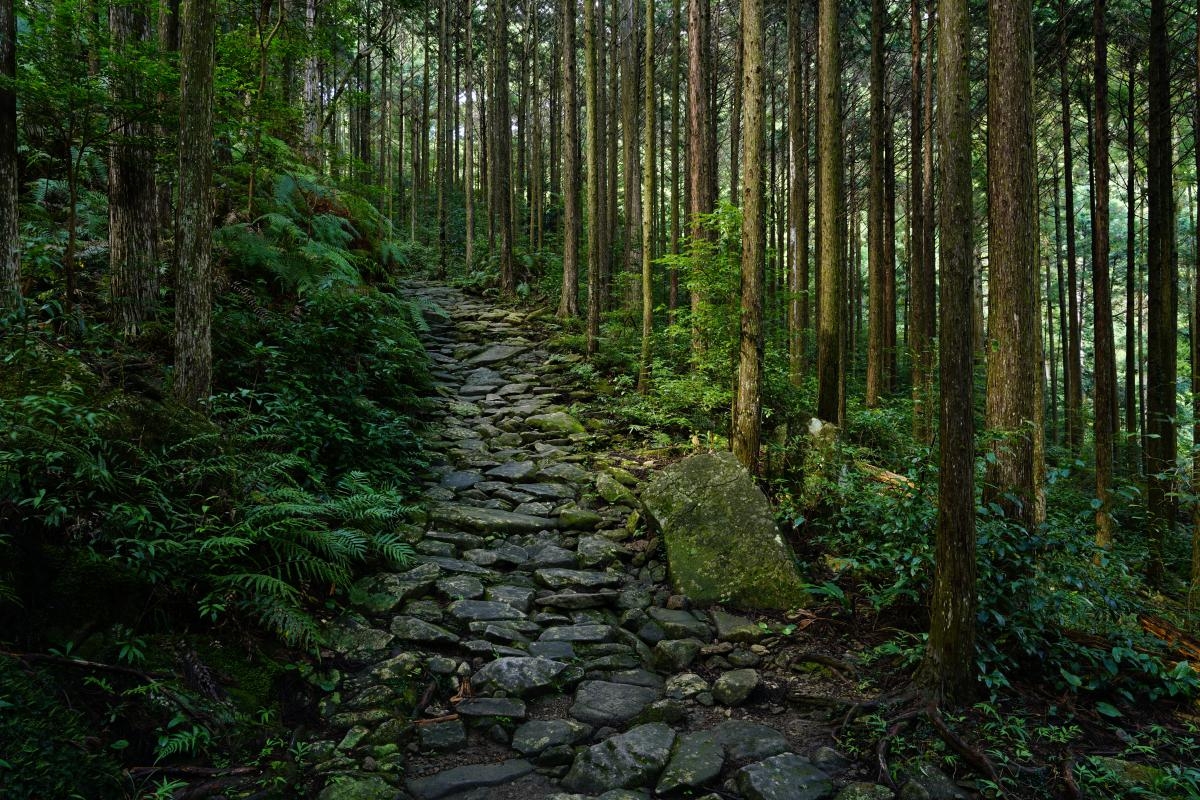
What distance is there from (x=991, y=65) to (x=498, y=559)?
6.06 meters

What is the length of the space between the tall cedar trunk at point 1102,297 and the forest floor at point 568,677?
852cm

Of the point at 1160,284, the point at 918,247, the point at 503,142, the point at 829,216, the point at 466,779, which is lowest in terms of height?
the point at 466,779

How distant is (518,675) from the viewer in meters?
3.97

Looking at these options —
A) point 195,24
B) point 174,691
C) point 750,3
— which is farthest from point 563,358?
point 174,691

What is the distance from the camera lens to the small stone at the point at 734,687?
384cm

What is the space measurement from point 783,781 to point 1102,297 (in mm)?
11904

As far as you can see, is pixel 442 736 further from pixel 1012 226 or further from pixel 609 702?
pixel 1012 226

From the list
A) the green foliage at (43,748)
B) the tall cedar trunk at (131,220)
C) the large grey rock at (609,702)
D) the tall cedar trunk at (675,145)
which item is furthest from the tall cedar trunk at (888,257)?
the green foliage at (43,748)

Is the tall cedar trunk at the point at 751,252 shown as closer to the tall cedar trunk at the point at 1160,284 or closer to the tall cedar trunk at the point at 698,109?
the tall cedar trunk at the point at 698,109

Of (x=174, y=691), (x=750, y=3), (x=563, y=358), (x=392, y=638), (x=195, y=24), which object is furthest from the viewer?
(x=563, y=358)

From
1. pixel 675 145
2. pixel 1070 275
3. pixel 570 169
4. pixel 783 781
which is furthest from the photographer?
pixel 675 145

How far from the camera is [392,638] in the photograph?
420 centimetres

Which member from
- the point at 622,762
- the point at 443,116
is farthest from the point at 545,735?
the point at 443,116

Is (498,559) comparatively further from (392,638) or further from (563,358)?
(563,358)
